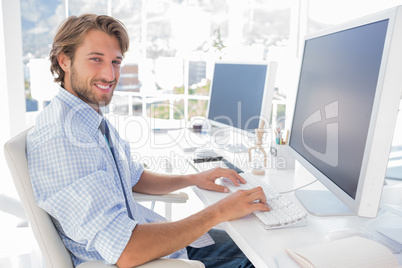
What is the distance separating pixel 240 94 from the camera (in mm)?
1844

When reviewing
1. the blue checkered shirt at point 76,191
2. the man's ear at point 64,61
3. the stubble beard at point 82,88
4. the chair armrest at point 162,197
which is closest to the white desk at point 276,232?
the chair armrest at point 162,197

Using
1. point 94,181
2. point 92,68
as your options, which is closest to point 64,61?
point 92,68

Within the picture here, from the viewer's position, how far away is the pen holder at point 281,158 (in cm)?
154

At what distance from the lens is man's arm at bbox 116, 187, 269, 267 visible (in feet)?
2.77

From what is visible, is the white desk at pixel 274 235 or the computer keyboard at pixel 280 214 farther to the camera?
the computer keyboard at pixel 280 214

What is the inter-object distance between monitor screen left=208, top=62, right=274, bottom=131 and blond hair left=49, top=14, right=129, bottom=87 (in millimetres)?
745

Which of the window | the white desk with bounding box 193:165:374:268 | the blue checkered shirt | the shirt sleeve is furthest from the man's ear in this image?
the window

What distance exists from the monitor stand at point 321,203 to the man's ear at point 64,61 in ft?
3.07

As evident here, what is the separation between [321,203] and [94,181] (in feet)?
2.34

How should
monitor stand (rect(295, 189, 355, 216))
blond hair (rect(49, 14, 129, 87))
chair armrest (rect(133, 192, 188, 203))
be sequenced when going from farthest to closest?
chair armrest (rect(133, 192, 188, 203)), blond hair (rect(49, 14, 129, 87)), monitor stand (rect(295, 189, 355, 216))

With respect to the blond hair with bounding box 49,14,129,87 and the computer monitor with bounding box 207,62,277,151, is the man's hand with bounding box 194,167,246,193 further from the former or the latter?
the blond hair with bounding box 49,14,129,87

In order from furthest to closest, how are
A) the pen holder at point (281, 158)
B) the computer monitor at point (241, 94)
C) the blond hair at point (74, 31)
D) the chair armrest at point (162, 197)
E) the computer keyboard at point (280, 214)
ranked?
the computer monitor at point (241, 94)
the pen holder at point (281, 158)
the chair armrest at point (162, 197)
the blond hair at point (74, 31)
the computer keyboard at point (280, 214)

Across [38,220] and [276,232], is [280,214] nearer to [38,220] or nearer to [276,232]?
[276,232]

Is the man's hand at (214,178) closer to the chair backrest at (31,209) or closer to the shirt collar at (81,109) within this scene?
the shirt collar at (81,109)
